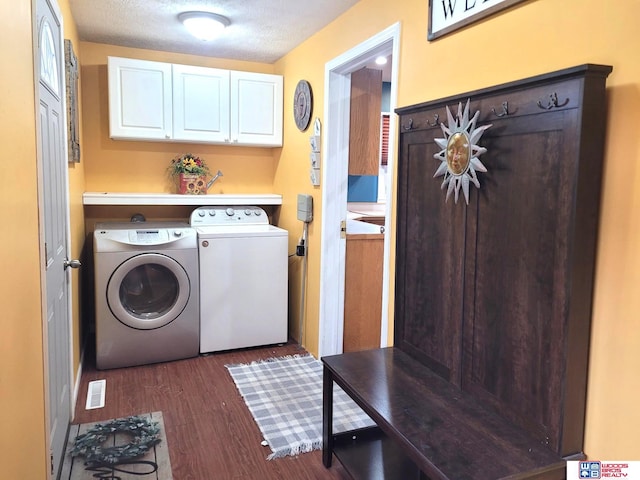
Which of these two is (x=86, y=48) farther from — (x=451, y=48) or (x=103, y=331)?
(x=451, y=48)

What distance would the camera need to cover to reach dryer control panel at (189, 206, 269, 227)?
3.85m

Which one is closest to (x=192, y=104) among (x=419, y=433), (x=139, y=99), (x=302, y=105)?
(x=139, y=99)

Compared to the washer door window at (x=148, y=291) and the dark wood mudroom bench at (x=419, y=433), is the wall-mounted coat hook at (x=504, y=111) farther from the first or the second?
the washer door window at (x=148, y=291)

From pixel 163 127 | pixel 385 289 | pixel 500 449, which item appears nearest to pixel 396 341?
pixel 385 289

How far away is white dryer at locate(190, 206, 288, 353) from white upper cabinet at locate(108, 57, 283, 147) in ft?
A: 2.44

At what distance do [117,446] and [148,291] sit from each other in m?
1.32

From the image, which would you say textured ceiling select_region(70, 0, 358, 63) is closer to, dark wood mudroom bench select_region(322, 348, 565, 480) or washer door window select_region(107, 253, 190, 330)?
washer door window select_region(107, 253, 190, 330)

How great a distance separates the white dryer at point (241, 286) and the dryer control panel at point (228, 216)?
0.16 feet

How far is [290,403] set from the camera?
2.81 meters

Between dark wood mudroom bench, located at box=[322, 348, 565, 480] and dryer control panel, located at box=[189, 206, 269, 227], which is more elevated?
dryer control panel, located at box=[189, 206, 269, 227]

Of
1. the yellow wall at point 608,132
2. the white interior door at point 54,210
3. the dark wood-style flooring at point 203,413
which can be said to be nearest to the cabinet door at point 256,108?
the white interior door at point 54,210

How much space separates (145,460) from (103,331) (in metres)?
1.26

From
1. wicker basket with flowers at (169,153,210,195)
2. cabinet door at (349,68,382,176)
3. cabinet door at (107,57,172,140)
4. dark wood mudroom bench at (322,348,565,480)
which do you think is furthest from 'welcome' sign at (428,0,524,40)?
wicker basket with flowers at (169,153,210,195)

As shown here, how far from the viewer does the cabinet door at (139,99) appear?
3.51m
